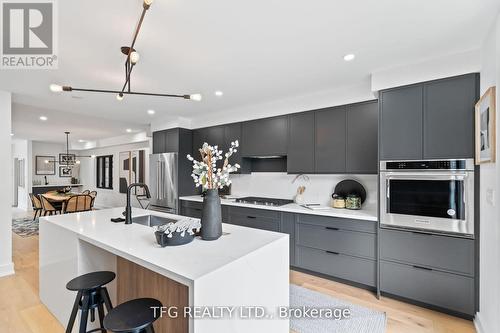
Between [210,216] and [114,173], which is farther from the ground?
[114,173]

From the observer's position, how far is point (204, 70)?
2590 millimetres

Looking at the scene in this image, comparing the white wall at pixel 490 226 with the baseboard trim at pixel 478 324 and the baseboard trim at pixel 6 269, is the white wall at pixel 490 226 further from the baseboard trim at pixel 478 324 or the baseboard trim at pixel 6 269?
the baseboard trim at pixel 6 269

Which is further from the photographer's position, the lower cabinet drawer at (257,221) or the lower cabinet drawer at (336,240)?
the lower cabinet drawer at (257,221)

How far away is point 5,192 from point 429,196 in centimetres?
499

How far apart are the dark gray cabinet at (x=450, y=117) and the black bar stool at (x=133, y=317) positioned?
8.57ft

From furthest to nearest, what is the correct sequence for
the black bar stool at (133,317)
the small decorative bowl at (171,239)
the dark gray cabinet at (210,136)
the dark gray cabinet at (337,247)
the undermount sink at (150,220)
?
the dark gray cabinet at (210,136), the dark gray cabinet at (337,247), the undermount sink at (150,220), the small decorative bowl at (171,239), the black bar stool at (133,317)

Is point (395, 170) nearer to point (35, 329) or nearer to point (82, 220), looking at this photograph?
point (82, 220)

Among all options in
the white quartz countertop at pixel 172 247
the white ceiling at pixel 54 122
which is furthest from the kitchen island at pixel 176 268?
the white ceiling at pixel 54 122

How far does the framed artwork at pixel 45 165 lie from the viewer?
8508 mm

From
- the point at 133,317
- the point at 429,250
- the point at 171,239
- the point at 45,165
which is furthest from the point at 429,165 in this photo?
the point at 45,165

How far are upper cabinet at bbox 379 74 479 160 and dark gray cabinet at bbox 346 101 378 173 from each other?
0.33 m

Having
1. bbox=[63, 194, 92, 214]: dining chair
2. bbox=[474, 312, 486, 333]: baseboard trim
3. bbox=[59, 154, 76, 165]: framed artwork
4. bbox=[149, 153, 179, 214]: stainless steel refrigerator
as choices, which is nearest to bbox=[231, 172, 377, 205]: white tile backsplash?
bbox=[149, 153, 179, 214]: stainless steel refrigerator

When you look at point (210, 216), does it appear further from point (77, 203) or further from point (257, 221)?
point (77, 203)

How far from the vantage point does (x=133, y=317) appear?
1.25 meters
